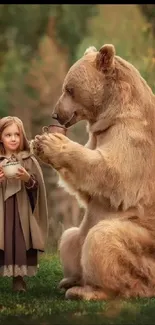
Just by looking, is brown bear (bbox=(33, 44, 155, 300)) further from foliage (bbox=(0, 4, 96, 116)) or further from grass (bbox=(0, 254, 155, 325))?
foliage (bbox=(0, 4, 96, 116))

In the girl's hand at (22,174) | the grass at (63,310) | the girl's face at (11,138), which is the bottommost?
the grass at (63,310)

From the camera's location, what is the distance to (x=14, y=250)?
5.62 metres

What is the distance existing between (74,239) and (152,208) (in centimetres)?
67

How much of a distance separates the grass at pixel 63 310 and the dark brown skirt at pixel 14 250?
6.5 inches

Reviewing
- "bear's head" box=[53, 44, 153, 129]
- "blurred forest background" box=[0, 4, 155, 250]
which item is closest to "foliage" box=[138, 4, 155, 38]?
"blurred forest background" box=[0, 4, 155, 250]

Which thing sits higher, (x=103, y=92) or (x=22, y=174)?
(x=103, y=92)

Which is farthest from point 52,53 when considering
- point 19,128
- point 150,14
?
point 19,128

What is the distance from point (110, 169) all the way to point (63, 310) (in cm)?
98

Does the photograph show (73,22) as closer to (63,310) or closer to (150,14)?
(150,14)

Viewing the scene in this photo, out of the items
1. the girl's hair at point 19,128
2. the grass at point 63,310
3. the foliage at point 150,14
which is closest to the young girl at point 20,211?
the girl's hair at point 19,128

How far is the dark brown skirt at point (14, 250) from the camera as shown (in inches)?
220

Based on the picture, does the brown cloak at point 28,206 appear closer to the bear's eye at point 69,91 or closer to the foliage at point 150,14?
the bear's eye at point 69,91

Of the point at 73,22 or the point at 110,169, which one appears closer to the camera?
the point at 110,169

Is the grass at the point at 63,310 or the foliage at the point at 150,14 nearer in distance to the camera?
the grass at the point at 63,310
